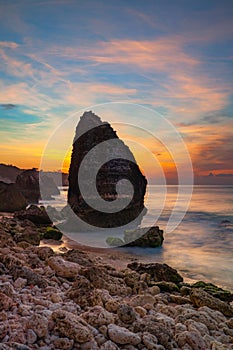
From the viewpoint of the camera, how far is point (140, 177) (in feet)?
61.5

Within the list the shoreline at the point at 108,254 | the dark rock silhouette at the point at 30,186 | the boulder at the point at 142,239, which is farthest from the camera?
the dark rock silhouette at the point at 30,186

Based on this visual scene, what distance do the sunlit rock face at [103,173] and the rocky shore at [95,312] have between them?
37.1ft

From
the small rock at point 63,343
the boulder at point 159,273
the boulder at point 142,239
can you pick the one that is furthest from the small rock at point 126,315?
the boulder at point 142,239

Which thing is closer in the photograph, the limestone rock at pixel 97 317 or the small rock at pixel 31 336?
the small rock at pixel 31 336

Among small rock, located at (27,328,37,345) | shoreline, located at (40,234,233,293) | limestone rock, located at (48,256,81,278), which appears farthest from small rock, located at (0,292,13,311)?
shoreline, located at (40,234,233,293)

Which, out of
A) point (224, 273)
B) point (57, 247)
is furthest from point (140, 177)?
point (224, 273)

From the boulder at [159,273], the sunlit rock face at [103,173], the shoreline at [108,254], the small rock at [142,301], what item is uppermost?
the sunlit rock face at [103,173]

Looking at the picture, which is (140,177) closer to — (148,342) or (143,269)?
(143,269)

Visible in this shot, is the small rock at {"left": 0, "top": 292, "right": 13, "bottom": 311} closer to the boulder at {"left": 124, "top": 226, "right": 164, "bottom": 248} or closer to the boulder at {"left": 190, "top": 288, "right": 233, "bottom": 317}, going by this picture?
the boulder at {"left": 190, "top": 288, "right": 233, "bottom": 317}

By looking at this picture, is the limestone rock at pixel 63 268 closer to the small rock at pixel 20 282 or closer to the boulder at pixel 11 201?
the small rock at pixel 20 282

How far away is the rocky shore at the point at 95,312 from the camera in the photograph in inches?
123

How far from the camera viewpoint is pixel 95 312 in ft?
11.9

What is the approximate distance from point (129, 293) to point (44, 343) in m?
2.30

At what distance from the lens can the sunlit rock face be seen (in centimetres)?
1727
